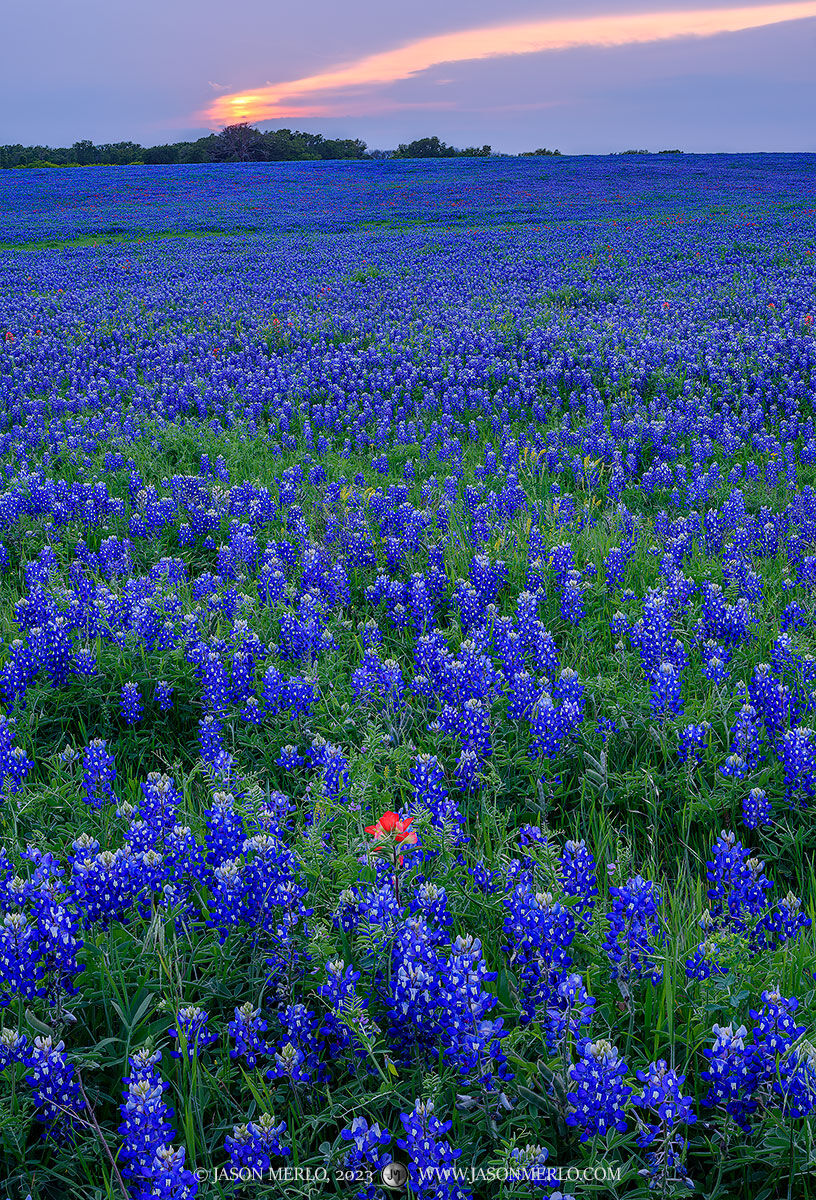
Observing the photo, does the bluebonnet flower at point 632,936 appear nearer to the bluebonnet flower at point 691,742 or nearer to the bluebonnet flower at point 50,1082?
the bluebonnet flower at point 691,742

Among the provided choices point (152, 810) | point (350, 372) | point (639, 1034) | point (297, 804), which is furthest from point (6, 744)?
point (350, 372)

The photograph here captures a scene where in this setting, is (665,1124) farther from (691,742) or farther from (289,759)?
(289,759)

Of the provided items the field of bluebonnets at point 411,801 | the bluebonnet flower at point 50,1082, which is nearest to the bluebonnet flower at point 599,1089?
the field of bluebonnets at point 411,801

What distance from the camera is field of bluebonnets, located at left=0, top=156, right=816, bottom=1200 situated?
6.27ft

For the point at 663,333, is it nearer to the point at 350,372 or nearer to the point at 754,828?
the point at 350,372

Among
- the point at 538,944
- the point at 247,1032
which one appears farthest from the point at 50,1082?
the point at 538,944

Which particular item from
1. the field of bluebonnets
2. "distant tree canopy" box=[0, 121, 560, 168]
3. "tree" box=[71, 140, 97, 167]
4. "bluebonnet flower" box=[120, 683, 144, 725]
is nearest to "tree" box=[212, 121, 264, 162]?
"distant tree canopy" box=[0, 121, 560, 168]

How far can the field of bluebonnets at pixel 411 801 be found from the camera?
1912 millimetres

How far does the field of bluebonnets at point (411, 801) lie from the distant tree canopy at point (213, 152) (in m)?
62.5

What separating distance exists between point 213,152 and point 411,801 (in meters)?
72.3

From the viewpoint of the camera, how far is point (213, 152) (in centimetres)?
6350

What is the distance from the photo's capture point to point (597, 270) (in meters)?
17.6

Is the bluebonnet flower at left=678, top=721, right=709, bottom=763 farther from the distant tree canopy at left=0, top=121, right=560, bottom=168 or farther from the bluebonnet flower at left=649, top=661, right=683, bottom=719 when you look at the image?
the distant tree canopy at left=0, top=121, right=560, bottom=168

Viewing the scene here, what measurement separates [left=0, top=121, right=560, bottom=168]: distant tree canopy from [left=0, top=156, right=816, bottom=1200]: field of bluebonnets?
62543 millimetres
